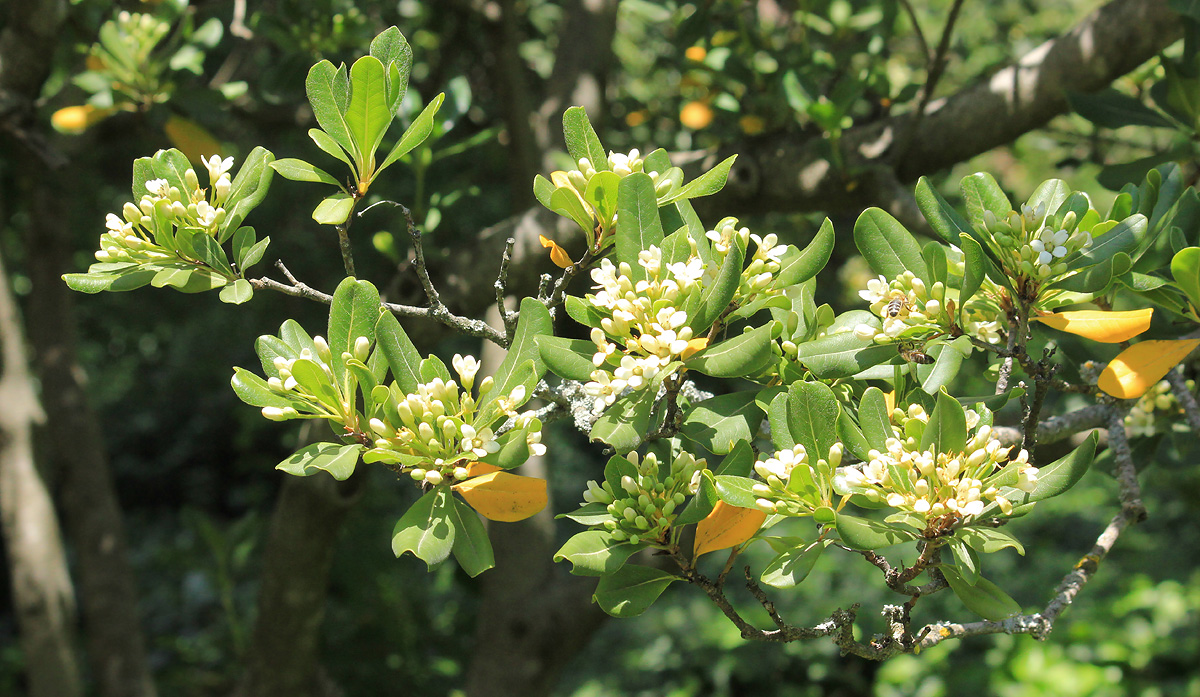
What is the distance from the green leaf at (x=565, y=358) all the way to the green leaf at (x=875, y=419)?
29 cm

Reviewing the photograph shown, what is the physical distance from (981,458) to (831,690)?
3.32 meters

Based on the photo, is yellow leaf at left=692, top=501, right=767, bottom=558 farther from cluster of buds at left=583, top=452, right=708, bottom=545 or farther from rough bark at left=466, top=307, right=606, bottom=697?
rough bark at left=466, top=307, right=606, bottom=697

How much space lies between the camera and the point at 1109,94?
5.96 feet

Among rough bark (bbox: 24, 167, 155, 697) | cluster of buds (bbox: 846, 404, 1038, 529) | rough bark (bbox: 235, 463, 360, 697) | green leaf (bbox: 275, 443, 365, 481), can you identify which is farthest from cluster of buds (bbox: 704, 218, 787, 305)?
rough bark (bbox: 24, 167, 155, 697)

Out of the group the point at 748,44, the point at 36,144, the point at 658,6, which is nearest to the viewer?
the point at 36,144

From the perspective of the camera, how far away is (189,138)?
2.03m

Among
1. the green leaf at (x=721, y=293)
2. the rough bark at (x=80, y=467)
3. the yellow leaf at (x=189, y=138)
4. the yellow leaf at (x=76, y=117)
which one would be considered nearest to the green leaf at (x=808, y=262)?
the green leaf at (x=721, y=293)

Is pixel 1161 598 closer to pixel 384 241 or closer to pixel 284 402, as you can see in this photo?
pixel 384 241

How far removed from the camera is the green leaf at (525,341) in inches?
38.0

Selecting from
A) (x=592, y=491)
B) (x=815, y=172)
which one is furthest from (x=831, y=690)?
(x=592, y=491)

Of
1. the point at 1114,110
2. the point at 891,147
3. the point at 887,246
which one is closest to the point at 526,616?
the point at 891,147

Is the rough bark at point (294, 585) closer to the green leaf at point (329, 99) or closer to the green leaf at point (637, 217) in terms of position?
the green leaf at point (329, 99)

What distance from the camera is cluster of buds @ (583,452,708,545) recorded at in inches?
38.8

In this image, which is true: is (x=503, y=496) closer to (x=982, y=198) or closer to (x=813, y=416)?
(x=813, y=416)
